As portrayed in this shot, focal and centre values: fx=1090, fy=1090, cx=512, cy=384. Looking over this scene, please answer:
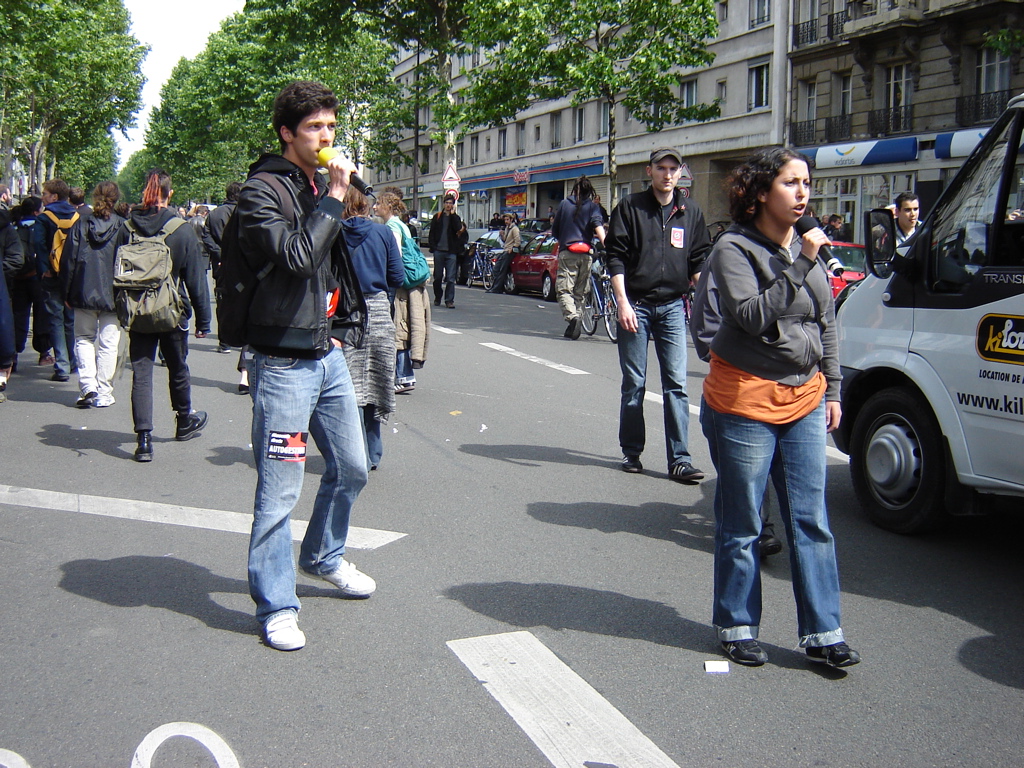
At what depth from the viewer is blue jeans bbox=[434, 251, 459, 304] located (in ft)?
63.8

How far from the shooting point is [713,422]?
3.69 m

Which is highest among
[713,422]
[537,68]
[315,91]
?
[537,68]

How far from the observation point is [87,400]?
8.80 meters

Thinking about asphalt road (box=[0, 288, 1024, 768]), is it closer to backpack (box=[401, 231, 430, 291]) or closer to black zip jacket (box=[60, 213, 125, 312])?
backpack (box=[401, 231, 430, 291])

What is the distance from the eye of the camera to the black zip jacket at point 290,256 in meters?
3.44

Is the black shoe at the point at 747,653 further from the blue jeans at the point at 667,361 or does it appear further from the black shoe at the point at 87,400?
the black shoe at the point at 87,400

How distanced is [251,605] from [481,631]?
94cm

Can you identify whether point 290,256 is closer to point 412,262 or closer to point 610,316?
point 412,262

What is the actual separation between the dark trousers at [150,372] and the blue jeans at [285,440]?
3.38m

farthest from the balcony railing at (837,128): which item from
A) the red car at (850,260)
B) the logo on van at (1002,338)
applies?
the logo on van at (1002,338)

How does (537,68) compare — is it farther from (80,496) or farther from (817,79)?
(80,496)

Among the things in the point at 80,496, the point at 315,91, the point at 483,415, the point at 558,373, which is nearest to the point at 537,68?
the point at 558,373

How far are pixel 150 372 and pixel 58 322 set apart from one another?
378cm

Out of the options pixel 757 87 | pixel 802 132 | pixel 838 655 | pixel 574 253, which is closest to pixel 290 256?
pixel 838 655
